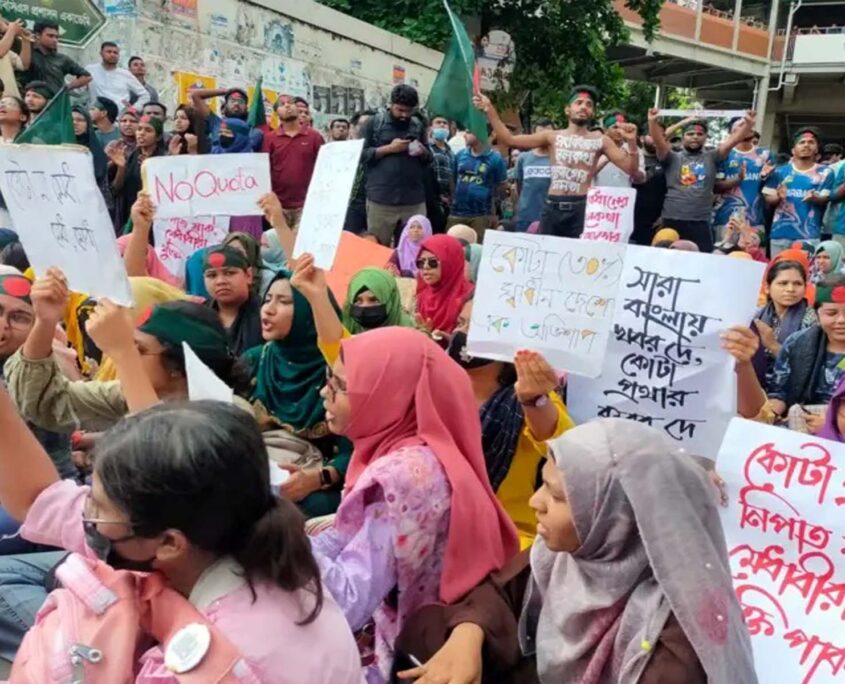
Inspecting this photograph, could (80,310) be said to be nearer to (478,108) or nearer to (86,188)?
(86,188)

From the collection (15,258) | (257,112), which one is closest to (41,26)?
(257,112)

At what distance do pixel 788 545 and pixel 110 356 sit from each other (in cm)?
201

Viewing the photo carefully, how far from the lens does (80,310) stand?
3.99 meters

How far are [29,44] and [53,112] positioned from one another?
3683 millimetres

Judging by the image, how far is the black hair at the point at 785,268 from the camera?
472 centimetres

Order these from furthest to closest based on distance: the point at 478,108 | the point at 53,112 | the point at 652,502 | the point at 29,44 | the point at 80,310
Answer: the point at 29,44, the point at 478,108, the point at 53,112, the point at 80,310, the point at 652,502

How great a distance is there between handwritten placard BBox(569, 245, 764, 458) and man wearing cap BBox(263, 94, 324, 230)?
492cm

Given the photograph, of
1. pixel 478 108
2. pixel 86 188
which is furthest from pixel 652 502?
pixel 478 108

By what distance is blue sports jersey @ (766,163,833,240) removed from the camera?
753cm

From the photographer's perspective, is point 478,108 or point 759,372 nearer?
point 759,372

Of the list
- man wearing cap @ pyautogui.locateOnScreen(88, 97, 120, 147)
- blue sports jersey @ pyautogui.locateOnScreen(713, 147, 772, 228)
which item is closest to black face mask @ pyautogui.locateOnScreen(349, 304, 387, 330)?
man wearing cap @ pyautogui.locateOnScreen(88, 97, 120, 147)

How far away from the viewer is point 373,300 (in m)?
3.94

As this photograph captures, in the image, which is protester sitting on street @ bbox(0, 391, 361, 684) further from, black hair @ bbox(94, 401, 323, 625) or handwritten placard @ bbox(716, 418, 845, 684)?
handwritten placard @ bbox(716, 418, 845, 684)

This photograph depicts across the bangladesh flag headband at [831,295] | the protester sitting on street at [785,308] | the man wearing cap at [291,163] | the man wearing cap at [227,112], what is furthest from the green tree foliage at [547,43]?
the bangladesh flag headband at [831,295]
